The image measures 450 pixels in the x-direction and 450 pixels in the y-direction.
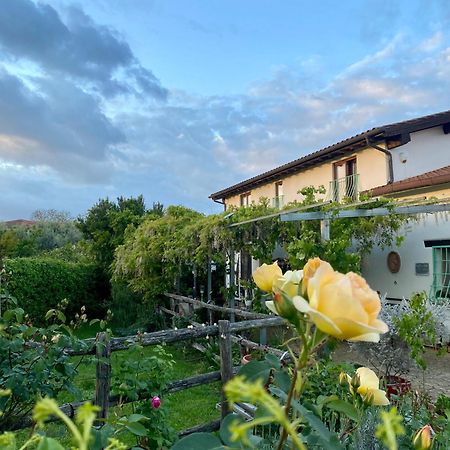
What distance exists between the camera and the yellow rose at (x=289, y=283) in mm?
741

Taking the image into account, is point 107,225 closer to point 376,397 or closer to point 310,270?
point 376,397

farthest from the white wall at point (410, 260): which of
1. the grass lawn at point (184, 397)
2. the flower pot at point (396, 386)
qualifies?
the grass lawn at point (184, 397)

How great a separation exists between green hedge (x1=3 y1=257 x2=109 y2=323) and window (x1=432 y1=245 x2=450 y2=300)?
8896mm

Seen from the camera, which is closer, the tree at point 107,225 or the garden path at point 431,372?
the garden path at point 431,372

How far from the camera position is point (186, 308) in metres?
9.01

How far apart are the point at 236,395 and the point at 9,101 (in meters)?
10.4

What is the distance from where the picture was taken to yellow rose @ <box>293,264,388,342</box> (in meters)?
0.56

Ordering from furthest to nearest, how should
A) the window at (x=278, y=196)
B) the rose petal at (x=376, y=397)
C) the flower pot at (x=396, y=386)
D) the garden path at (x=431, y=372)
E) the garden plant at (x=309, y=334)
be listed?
the window at (x=278, y=196) < the garden path at (x=431, y=372) < the flower pot at (x=396, y=386) < the rose petal at (x=376, y=397) < the garden plant at (x=309, y=334)

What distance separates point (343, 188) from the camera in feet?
41.6

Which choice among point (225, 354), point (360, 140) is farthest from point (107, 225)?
point (225, 354)

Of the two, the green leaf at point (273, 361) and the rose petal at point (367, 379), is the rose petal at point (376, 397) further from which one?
the green leaf at point (273, 361)

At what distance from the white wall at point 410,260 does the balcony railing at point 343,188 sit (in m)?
2.60

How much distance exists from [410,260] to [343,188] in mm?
3978

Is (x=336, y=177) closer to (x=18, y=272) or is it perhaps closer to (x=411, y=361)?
(x=411, y=361)
